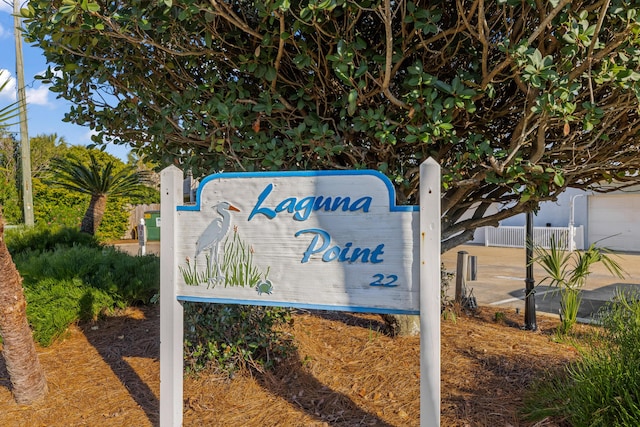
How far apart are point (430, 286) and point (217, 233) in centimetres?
140

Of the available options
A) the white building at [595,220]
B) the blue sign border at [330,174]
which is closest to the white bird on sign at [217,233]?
the blue sign border at [330,174]

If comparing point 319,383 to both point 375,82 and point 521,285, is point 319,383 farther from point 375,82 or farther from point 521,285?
point 521,285

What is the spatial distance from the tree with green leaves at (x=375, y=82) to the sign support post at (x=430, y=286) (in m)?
0.57

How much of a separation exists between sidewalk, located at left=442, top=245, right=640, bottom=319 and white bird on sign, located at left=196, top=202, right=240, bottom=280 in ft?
12.4

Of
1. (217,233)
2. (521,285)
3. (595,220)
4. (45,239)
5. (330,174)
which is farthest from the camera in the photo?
(595,220)

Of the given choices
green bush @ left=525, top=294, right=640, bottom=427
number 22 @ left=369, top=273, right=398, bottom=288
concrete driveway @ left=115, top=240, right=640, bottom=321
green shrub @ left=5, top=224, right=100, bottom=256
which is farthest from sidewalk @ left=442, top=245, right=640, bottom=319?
green shrub @ left=5, top=224, right=100, bottom=256

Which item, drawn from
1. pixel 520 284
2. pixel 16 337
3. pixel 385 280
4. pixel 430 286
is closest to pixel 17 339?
pixel 16 337

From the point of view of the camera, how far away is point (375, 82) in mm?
3227

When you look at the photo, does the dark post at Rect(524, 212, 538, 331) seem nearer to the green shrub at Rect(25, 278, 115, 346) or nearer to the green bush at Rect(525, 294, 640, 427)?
the green bush at Rect(525, 294, 640, 427)

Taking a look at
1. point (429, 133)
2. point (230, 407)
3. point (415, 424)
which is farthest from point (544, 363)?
point (230, 407)

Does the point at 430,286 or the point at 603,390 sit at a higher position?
the point at 430,286

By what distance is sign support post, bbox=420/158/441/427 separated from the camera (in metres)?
2.62

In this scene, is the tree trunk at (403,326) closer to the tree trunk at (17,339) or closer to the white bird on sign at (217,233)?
the white bird on sign at (217,233)

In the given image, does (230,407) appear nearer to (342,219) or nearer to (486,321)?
(342,219)
